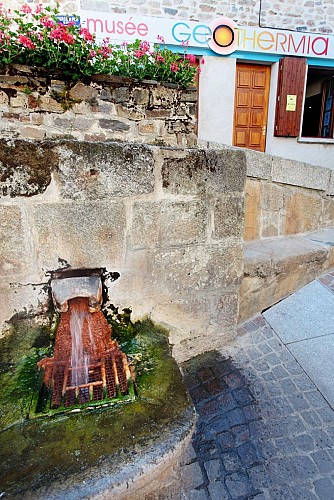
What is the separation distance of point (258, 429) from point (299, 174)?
9.67 ft

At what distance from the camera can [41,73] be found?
10.5 ft

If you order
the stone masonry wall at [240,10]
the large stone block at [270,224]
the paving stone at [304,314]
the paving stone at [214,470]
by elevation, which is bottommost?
the paving stone at [214,470]

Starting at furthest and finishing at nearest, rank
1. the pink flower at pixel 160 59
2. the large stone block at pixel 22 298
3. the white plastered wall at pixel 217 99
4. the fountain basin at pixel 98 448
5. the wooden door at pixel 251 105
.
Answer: the wooden door at pixel 251 105
the white plastered wall at pixel 217 99
the pink flower at pixel 160 59
the large stone block at pixel 22 298
the fountain basin at pixel 98 448

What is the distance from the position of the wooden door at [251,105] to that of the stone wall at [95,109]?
11.0ft

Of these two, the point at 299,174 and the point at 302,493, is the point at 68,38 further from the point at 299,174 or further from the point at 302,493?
the point at 302,493

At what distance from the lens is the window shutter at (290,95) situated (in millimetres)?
6414

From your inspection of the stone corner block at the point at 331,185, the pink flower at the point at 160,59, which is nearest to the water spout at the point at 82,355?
the pink flower at the point at 160,59

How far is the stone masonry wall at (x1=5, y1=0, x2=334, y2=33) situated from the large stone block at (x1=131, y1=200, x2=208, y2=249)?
5.67 metres

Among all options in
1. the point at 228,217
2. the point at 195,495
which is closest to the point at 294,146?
the point at 228,217

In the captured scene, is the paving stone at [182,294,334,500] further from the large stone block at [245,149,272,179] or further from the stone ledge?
the large stone block at [245,149,272,179]

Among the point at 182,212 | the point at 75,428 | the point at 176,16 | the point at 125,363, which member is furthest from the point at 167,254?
the point at 176,16

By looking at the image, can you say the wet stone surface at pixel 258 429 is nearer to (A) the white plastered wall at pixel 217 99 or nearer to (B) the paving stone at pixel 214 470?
(B) the paving stone at pixel 214 470

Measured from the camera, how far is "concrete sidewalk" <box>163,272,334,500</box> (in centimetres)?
139

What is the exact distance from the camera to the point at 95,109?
11.6 feet
